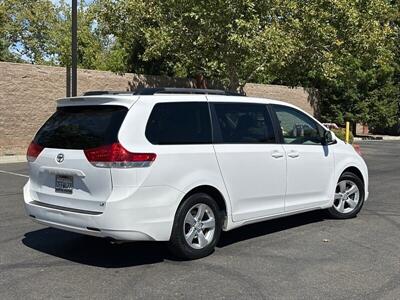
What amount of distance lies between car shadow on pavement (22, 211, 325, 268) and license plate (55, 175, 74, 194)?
2.58ft

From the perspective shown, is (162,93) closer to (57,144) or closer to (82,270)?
(57,144)

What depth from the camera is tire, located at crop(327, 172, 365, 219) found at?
8195mm

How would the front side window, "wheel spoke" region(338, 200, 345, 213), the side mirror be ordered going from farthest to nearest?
1. "wheel spoke" region(338, 200, 345, 213)
2. the side mirror
3. the front side window

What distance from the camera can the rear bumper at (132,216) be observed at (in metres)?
5.53

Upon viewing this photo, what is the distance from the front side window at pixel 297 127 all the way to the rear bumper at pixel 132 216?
2051mm

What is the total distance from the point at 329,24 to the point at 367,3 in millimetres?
2001

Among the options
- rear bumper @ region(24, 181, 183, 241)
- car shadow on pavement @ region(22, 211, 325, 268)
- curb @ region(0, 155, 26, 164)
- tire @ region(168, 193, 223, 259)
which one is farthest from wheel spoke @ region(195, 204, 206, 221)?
curb @ region(0, 155, 26, 164)

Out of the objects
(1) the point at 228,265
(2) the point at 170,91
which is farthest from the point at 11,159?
(1) the point at 228,265

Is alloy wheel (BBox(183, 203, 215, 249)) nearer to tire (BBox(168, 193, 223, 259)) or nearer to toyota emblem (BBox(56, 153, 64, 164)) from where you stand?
tire (BBox(168, 193, 223, 259))

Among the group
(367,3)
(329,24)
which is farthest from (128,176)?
(367,3)

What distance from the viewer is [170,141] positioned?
5949mm

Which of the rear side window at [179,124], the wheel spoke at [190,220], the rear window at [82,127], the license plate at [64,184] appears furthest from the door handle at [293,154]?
the license plate at [64,184]

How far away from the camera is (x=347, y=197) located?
8.32 metres

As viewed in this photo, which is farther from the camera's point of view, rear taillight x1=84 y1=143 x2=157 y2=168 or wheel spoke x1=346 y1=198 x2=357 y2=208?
wheel spoke x1=346 y1=198 x2=357 y2=208
